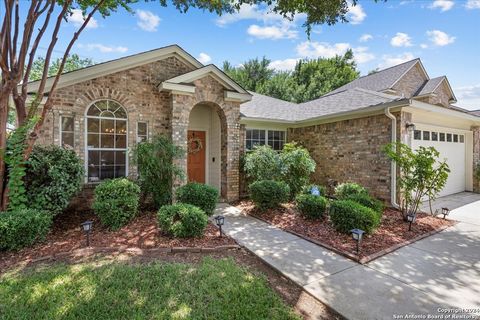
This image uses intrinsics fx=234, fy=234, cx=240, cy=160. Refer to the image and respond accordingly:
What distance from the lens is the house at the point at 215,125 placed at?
6836 mm

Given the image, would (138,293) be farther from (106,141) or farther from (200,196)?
(106,141)

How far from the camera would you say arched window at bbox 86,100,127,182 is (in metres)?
6.92

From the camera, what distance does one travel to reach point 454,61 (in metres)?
8.76

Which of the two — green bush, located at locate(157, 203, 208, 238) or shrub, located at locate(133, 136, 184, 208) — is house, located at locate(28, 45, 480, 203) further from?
green bush, located at locate(157, 203, 208, 238)

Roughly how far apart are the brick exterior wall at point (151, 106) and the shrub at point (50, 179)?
4.28 ft

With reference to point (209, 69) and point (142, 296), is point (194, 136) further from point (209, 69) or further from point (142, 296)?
point (142, 296)

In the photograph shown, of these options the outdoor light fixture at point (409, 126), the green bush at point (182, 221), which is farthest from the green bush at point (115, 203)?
the outdoor light fixture at point (409, 126)

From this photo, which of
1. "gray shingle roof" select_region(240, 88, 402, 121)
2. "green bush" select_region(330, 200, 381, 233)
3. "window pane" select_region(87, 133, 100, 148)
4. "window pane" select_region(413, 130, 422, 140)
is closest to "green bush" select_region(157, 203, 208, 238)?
"green bush" select_region(330, 200, 381, 233)

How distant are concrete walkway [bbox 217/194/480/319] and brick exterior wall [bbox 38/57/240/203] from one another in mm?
3540

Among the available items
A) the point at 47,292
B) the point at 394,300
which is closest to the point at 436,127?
the point at 394,300

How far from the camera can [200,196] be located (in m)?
6.00

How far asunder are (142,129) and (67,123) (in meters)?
1.96

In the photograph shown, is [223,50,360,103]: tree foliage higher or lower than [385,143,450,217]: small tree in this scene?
higher

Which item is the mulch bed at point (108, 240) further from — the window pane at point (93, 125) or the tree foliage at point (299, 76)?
the tree foliage at point (299, 76)
